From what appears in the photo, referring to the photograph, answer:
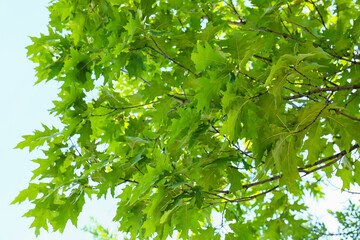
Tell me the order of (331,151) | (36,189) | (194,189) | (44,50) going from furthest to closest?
1. (331,151)
2. (44,50)
3. (36,189)
4. (194,189)

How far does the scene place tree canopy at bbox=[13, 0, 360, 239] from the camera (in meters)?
1.52

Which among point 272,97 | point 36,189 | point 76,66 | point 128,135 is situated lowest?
point 272,97

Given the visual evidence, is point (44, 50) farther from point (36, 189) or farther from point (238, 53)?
point (238, 53)

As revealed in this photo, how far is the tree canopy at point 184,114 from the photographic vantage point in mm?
1516

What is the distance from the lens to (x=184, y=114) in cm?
181

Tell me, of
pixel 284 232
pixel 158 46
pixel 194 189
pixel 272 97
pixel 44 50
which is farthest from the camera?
pixel 284 232

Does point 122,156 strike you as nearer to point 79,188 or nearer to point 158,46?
point 79,188

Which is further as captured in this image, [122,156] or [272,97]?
[122,156]

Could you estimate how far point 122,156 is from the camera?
7.05 feet

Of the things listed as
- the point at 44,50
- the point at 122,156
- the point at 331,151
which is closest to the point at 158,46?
the point at 122,156

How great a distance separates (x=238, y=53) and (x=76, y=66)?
1.05m

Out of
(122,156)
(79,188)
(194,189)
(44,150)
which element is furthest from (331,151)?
(44,150)

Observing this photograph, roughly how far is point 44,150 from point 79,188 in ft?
1.33

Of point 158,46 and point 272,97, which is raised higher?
point 158,46
